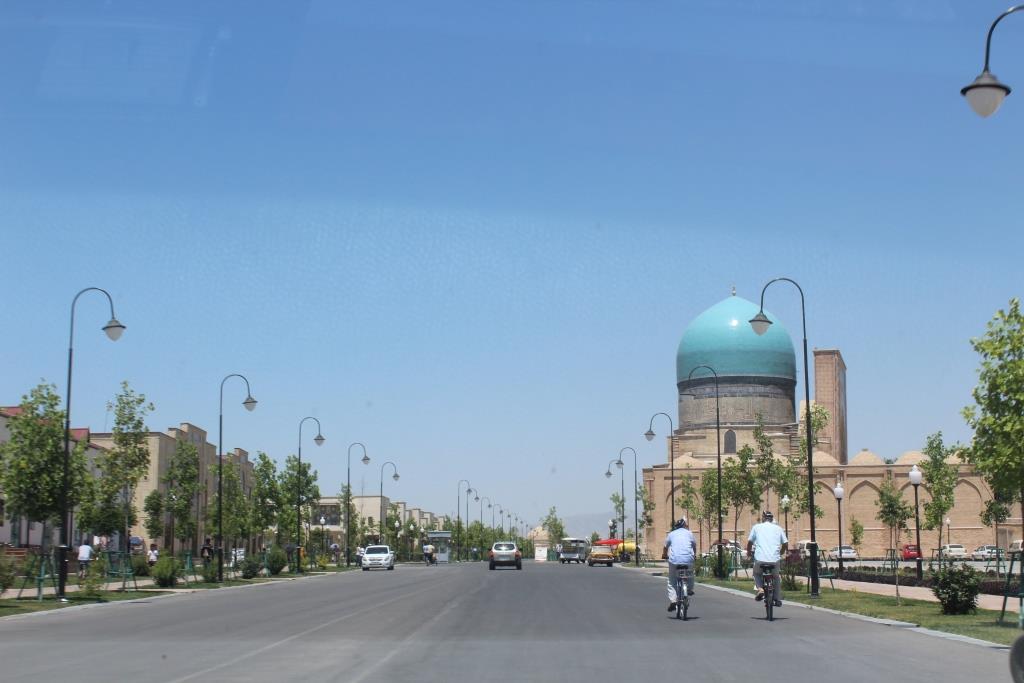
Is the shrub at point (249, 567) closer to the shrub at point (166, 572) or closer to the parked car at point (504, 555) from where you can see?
the shrub at point (166, 572)

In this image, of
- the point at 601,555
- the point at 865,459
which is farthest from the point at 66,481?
the point at 865,459

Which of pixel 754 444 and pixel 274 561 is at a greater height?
pixel 754 444

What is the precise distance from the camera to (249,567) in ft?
163

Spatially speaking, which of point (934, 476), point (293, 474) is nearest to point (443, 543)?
point (293, 474)

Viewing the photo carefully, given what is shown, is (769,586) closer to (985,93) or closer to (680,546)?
(680,546)

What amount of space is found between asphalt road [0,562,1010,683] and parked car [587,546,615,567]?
53.8 m

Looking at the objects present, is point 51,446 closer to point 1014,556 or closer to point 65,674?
point 65,674

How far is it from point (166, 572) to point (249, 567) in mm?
10411

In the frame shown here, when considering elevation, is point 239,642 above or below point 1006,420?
below

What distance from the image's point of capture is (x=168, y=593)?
1438 inches

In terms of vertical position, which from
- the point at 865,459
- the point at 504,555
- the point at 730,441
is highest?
the point at 730,441

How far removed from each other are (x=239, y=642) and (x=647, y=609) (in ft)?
35.1

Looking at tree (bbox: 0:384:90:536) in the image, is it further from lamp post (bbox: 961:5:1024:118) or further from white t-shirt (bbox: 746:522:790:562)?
lamp post (bbox: 961:5:1024:118)

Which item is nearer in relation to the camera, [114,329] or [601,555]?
[114,329]
